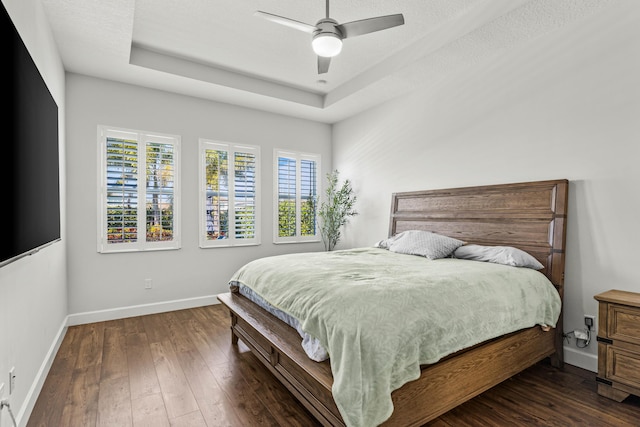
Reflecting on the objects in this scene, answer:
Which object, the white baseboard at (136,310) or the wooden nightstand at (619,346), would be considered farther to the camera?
the white baseboard at (136,310)

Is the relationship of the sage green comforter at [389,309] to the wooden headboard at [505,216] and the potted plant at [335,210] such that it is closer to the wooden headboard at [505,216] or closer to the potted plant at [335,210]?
the wooden headboard at [505,216]

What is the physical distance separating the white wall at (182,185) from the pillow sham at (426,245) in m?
2.19

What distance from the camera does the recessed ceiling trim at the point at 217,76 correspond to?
3.60m

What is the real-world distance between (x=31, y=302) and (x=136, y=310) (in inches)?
77.8

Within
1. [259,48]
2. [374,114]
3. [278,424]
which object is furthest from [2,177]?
[374,114]

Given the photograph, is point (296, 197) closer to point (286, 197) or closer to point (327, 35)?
point (286, 197)

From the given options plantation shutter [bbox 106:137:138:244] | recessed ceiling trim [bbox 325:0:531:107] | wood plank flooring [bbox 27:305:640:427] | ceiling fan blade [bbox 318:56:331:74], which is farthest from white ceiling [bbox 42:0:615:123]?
wood plank flooring [bbox 27:305:640:427]

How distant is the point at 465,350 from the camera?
2027 millimetres

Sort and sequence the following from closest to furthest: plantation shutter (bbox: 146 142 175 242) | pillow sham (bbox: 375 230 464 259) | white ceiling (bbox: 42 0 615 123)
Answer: white ceiling (bbox: 42 0 615 123) → pillow sham (bbox: 375 230 464 259) → plantation shutter (bbox: 146 142 175 242)

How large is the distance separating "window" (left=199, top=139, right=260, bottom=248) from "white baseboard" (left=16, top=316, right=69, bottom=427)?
188 cm

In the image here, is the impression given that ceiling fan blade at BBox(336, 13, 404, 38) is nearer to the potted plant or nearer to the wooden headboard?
the wooden headboard

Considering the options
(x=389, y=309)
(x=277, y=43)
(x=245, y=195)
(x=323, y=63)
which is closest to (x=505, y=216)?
(x=389, y=309)

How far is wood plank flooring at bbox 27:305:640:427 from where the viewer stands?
2020 millimetres

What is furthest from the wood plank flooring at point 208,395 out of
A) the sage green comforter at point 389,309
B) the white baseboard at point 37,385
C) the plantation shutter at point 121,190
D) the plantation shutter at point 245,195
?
the plantation shutter at point 245,195
